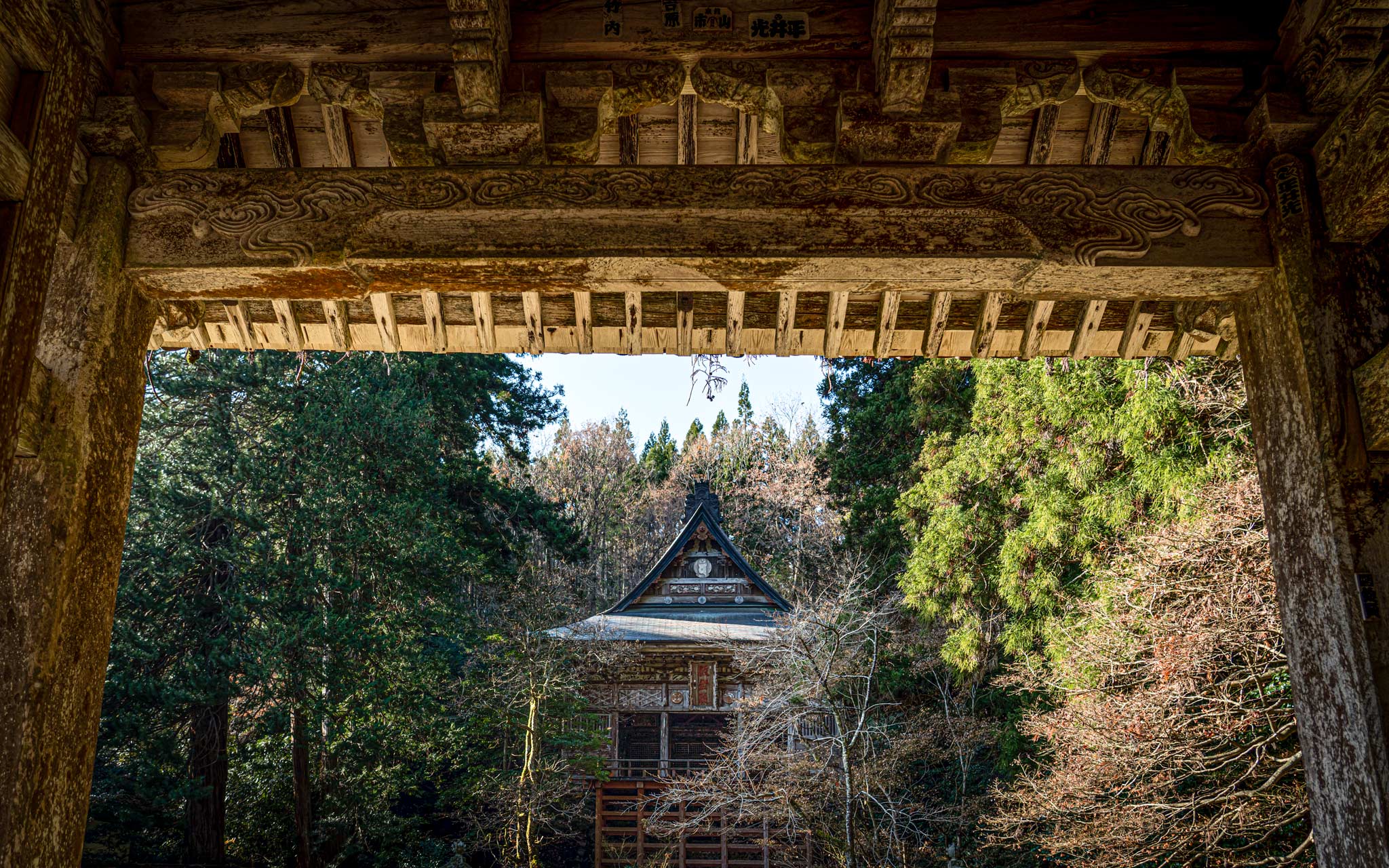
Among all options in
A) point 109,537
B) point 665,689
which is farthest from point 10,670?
point 665,689

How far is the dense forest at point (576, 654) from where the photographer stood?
7.03m

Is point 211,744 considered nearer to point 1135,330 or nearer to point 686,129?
point 686,129

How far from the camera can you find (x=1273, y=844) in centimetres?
680

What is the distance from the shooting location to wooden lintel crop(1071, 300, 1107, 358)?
9.36 ft

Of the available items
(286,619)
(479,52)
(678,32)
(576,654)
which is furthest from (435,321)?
(576,654)

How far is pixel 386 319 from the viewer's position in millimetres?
2869

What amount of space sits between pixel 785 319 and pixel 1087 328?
961 millimetres

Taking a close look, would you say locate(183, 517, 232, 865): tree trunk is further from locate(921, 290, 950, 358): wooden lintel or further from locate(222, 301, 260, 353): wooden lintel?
locate(921, 290, 950, 358): wooden lintel

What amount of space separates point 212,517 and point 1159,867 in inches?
384

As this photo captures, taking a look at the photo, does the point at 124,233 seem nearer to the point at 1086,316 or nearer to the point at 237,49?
the point at 237,49

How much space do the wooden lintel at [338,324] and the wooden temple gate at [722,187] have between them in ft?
1.65

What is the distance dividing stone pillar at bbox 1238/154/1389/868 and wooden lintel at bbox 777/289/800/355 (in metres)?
1.20

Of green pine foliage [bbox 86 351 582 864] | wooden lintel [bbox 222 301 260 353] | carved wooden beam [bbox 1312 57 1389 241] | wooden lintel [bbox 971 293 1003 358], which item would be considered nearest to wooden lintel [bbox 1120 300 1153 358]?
wooden lintel [bbox 971 293 1003 358]

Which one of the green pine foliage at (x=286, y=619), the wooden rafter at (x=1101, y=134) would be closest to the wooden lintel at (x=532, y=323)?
the wooden rafter at (x=1101, y=134)
